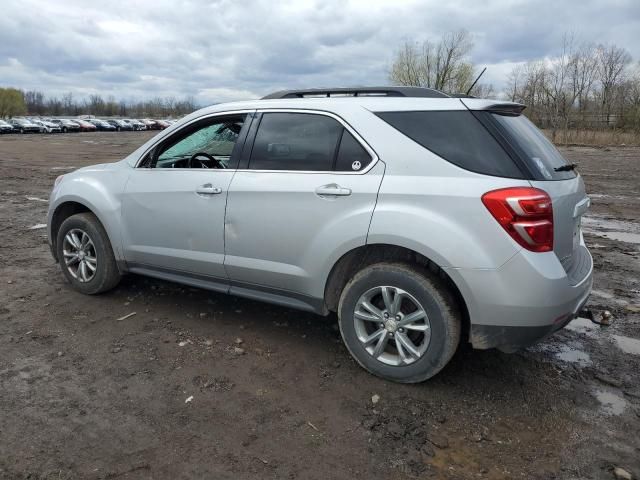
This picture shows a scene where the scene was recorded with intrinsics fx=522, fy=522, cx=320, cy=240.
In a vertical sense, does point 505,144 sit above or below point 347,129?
below

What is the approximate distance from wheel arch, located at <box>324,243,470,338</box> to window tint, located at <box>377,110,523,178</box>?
25.0 inches

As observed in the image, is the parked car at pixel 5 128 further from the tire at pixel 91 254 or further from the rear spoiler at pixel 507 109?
the rear spoiler at pixel 507 109

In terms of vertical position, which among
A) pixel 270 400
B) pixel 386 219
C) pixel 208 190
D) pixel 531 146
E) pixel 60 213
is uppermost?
pixel 531 146

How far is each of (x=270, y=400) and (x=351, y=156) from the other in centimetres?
165

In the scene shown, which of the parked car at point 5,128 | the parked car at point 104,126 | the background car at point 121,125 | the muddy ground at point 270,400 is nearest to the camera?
the muddy ground at point 270,400

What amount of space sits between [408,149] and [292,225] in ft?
3.05

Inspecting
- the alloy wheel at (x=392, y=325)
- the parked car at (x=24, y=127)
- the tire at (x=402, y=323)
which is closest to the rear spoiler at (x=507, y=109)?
the tire at (x=402, y=323)

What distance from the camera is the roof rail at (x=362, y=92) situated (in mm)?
3513

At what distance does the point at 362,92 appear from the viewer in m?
3.73

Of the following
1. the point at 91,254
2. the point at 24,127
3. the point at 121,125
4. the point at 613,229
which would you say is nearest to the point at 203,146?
the point at 91,254

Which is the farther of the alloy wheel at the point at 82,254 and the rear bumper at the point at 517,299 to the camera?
the alloy wheel at the point at 82,254

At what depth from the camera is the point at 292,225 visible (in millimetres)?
3578

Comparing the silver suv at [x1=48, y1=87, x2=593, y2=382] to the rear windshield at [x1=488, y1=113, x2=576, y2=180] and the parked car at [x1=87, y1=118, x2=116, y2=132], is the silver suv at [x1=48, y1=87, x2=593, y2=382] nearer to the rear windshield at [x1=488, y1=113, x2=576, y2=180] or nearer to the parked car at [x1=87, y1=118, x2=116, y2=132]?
the rear windshield at [x1=488, y1=113, x2=576, y2=180]

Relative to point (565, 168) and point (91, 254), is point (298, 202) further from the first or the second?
point (91, 254)
